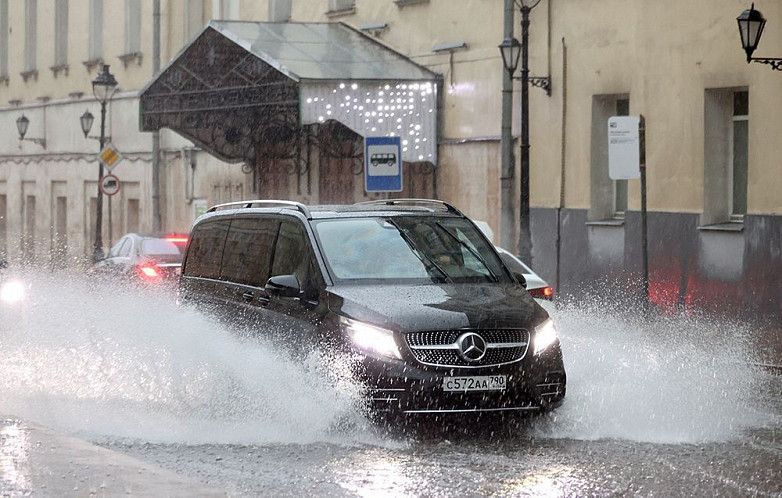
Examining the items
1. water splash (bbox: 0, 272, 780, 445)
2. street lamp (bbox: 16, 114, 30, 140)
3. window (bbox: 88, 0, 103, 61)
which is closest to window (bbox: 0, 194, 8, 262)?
street lamp (bbox: 16, 114, 30, 140)

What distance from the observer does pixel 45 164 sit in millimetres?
51312

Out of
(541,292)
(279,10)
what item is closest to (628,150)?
(541,292)

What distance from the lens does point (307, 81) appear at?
3014 cm

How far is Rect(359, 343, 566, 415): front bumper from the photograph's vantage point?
10.8m

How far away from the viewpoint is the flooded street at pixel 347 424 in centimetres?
950

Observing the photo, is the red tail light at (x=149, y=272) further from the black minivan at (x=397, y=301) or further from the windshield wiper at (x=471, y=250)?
the windshield wiper at (x=471, y=250)

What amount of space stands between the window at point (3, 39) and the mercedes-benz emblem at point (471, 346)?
45946mm

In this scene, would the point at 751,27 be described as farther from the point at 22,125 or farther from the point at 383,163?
the point at 22,125

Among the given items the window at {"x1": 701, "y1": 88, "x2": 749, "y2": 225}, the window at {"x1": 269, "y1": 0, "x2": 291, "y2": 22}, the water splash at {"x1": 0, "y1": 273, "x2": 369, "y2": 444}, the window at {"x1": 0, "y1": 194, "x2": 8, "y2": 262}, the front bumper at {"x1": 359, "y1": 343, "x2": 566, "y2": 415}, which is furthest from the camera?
the window at {"x1": 0, "y1": 194, "x2": 8, "y2": 262}

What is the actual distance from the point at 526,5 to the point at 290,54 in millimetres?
8507

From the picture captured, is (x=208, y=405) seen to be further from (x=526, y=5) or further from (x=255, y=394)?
(x=526, y=5)

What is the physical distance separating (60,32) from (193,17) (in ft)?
35.3

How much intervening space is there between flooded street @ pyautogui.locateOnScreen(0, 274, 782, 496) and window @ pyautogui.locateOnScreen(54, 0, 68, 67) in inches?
1365

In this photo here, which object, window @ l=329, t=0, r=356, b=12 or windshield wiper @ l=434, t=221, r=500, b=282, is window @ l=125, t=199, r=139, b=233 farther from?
windshield wiper @ l=434, t=221, r=500, b=282
